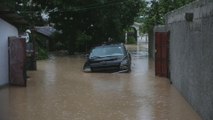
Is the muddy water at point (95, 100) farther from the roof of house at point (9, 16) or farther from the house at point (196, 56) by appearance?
the roof of house at point (9, 16)

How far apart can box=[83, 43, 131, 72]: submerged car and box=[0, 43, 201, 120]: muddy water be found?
8.20 feet

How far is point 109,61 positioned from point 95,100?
411 inches

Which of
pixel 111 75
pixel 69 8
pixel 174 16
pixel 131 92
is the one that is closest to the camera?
pixel 131 92

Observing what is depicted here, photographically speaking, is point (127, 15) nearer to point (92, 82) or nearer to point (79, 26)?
point (79, 26)

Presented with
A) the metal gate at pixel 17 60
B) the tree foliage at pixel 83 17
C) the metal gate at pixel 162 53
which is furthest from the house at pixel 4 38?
the tree foliage at pixel 83 17

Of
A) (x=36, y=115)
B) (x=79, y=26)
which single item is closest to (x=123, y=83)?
(x=36, y=115)

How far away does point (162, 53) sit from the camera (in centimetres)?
2225

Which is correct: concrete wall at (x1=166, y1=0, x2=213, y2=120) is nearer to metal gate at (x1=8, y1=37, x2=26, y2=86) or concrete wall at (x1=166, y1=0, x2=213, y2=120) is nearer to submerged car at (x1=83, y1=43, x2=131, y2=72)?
metal gate at (x1=8, y1=37, x2=26, y2=86)

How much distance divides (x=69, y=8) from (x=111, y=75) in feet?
59.1

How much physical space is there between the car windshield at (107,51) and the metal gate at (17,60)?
7.00m

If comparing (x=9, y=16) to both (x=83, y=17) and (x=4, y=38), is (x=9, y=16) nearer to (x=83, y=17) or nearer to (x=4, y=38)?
(x=4, y=38)

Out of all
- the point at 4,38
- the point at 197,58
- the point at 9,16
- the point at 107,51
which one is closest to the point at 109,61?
the point at 107,51

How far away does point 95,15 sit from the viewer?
1730 inches

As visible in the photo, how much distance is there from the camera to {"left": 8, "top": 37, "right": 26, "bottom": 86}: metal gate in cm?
1950
